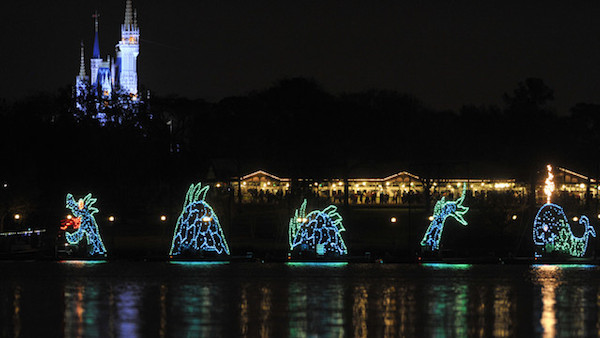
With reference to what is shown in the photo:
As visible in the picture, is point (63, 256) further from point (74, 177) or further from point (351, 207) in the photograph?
point (351, 207)

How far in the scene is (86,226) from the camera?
6228cm

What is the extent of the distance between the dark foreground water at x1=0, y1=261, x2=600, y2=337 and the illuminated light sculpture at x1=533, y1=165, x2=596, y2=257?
355 centimetres

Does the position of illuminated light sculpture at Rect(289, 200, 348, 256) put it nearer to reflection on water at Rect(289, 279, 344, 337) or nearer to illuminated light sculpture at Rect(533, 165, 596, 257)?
illuminated light sculpture at Rect(533, 165, 596, 257)

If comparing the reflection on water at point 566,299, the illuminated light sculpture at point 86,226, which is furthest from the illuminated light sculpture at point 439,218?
the illuminated light sculpture at point 86,226

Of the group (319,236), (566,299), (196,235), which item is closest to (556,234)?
(319,236)

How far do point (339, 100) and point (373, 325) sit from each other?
332 feet

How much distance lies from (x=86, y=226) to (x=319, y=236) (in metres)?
11.9

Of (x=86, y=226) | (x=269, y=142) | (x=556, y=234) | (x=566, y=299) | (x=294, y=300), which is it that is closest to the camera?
(x=294, y=300)

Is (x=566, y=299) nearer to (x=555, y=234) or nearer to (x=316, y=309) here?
(x=316, y=309)

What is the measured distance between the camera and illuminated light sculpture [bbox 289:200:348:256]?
6175cm

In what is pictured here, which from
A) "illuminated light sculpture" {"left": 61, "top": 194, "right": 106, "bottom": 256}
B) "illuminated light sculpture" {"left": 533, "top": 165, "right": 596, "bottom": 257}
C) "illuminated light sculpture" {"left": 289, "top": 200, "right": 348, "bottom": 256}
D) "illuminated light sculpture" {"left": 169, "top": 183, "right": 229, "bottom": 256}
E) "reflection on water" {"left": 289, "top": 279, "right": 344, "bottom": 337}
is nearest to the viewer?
"reflection on water" {"left": 289, "top": 279, "right": 344, "bottom": 337}

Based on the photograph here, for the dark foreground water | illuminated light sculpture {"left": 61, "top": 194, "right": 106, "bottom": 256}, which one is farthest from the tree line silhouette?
the dark foreground water

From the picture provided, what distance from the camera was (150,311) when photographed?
125 feet

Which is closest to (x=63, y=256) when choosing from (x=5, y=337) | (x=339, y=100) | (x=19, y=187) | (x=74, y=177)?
(x=19, y=187)
